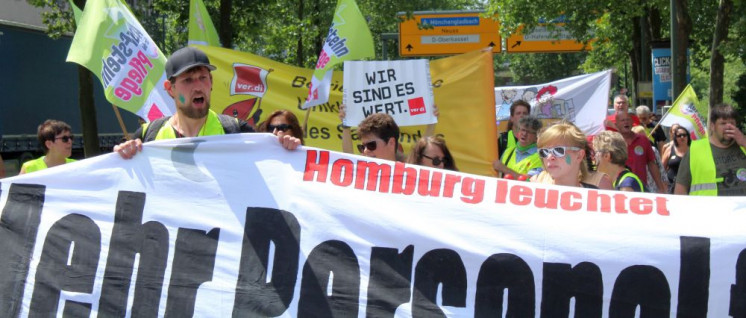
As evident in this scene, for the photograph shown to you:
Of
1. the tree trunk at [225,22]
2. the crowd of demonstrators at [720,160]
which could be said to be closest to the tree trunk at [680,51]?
the tree trunk at [225,22]

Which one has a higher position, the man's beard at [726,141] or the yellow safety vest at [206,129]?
the yellow safety vest at [206,129]

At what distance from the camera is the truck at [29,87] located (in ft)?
59.0

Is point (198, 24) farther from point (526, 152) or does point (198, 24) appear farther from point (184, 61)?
point (184, 61)

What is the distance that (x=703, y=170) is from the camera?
21.1 feet

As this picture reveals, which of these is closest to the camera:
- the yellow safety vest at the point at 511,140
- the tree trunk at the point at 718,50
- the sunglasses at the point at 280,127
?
the sunglasses at the point at 280,127

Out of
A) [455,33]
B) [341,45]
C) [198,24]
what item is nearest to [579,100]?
[341,45]

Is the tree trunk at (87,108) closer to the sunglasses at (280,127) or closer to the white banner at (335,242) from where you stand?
the sunglasses at (280,127)

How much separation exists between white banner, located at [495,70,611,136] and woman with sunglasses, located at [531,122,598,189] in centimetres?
608

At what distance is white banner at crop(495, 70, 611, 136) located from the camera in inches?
423

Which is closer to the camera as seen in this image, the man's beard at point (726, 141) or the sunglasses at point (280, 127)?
the sunglasses at point (280, 127)

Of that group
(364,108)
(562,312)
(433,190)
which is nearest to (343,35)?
(364,108)

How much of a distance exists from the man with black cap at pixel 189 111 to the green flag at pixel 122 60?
1923mm

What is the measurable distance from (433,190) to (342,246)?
0.50m

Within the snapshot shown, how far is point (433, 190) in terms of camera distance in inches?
179
